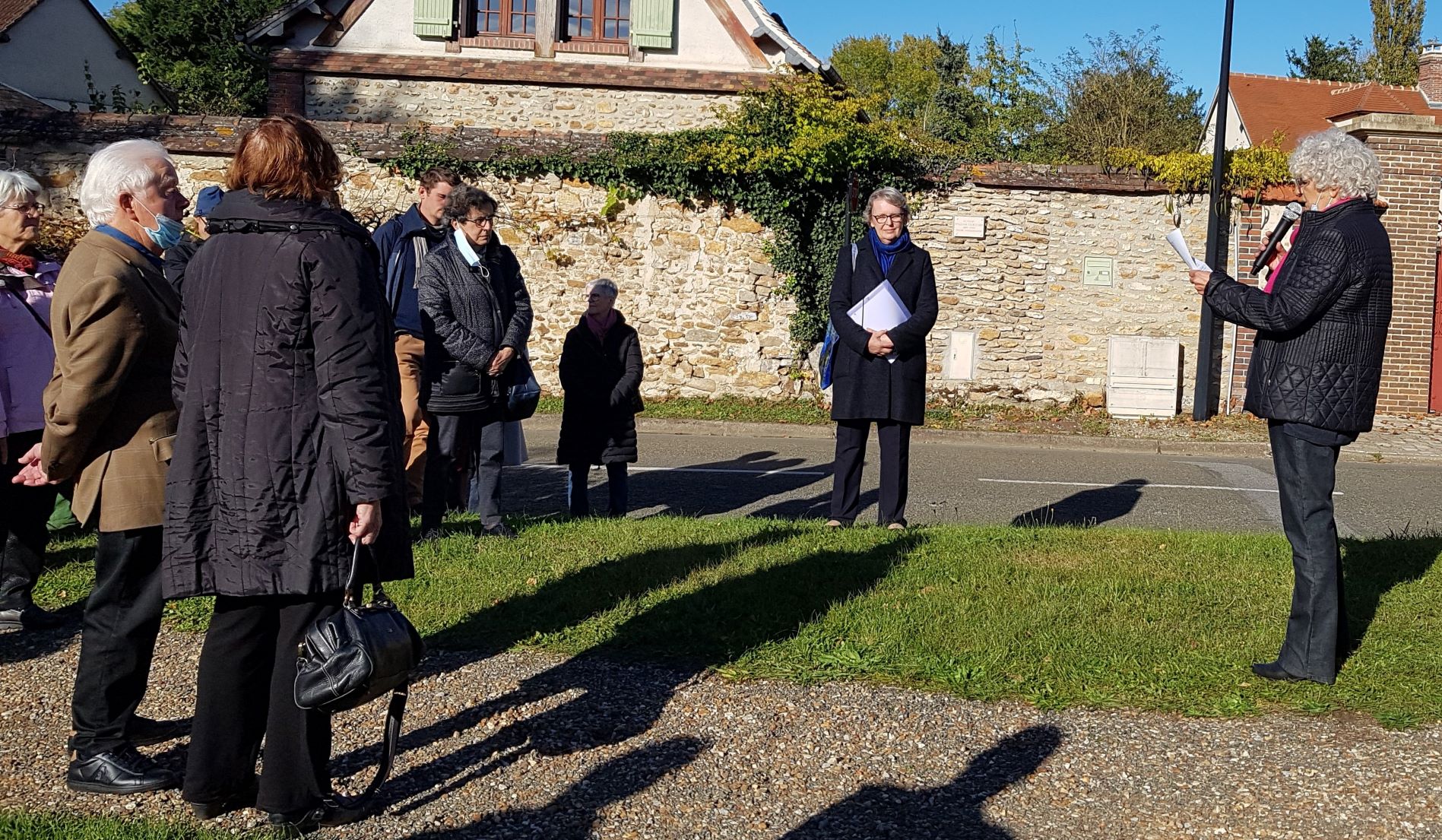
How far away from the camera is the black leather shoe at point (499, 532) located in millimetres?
7072

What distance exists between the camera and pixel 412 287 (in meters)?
7.04

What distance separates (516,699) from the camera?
462 centimetres

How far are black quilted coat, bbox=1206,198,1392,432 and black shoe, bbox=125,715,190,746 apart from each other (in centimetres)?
406

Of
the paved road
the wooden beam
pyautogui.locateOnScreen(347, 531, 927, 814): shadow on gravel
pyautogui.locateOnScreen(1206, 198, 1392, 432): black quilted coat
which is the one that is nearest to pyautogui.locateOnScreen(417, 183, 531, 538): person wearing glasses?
pyautogui.locateOnScreen(347, 531, 927, 814): shadow on gravel

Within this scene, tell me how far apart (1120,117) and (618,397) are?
2211cm

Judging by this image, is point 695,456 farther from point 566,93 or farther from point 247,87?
point 247,87

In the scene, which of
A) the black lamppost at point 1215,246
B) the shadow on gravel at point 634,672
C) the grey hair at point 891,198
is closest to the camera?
the shadow on gravel at point 634,672

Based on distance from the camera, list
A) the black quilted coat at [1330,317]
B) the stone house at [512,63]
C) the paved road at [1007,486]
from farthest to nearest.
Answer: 1. the stone house at [512,63]
2. the paved road at [1007,486]
3. the black quilted coat at [1330,317]

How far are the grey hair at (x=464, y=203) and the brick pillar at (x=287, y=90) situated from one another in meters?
15.7

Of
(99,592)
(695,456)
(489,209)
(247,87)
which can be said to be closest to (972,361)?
(695,456)

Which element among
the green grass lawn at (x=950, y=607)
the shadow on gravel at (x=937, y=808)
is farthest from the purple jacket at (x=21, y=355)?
the shadow on gravel at (x=937, y=808)

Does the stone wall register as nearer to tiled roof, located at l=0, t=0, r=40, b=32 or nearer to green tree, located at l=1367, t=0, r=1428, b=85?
tiled roof, located at l=0, t=0, r=40, b=32

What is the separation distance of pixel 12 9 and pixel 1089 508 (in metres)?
30.0

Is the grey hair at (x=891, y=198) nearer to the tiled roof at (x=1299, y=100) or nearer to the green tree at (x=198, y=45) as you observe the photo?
the tiled roof at (x=1299, y=100)
